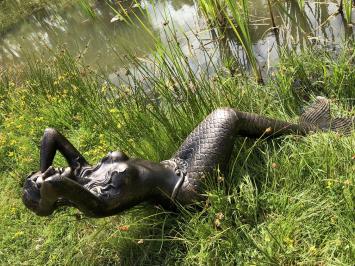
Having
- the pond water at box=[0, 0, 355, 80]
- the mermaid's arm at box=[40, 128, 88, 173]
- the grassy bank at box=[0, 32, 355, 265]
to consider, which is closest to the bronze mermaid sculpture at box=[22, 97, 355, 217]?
the mermaid's arm at box=[40, 128, 88, 173]

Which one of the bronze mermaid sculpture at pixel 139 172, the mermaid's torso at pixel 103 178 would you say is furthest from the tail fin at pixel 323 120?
the mermaid's torso at pixel 103 178

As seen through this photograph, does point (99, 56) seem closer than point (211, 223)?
No

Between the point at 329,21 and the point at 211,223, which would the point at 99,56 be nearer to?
the point at 329,21

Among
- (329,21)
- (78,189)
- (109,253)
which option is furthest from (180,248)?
(329,21)

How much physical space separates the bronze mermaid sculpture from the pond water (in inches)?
35.1

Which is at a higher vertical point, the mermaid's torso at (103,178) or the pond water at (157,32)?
the mermaid's torso at (103,178)

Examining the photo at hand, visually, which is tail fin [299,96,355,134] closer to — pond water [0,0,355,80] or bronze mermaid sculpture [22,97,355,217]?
bronze mermaid sculpture [22,97,355,217]

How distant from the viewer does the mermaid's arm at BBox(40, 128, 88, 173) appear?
9.93ft

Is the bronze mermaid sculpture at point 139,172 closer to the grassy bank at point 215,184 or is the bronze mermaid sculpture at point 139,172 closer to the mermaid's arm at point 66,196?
the mermaid's arm at point 66,196

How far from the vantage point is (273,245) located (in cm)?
263

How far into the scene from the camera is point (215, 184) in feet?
10.2

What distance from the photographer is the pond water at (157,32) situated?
5152 millimetres

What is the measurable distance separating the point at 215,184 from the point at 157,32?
4.45 metres

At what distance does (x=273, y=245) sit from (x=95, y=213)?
108 centimetres
